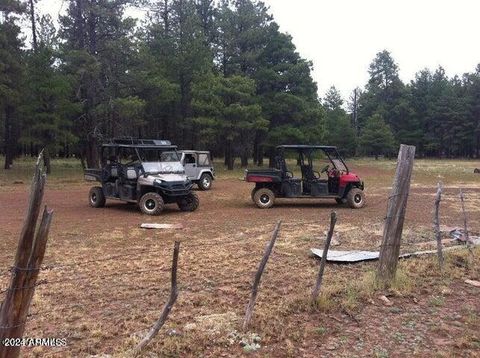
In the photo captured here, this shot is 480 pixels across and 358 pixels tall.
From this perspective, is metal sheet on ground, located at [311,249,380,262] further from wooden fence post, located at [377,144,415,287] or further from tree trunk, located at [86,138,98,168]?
tree trunk, located at [86,138,98,168]

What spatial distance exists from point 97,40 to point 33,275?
2454 centimetres

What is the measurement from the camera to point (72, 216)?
38.3 ft

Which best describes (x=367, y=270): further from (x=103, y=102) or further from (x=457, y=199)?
(x=103, y=102)

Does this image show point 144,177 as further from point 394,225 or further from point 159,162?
point 394,225

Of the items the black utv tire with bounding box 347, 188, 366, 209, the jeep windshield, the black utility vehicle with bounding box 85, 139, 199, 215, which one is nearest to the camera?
the black utility vehicle with bounding box 85, 139, 199, 215

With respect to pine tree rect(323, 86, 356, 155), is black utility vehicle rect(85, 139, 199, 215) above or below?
below

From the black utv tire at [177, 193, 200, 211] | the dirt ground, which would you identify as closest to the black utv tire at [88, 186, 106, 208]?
the black utv tire at [177, 193, 200, 211]

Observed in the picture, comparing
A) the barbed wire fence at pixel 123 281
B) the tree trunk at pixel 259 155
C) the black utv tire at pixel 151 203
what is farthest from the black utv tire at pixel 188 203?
the tree trunk at pixel 259 155


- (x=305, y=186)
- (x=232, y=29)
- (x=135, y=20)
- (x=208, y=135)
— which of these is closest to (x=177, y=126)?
(x=208, y=135)

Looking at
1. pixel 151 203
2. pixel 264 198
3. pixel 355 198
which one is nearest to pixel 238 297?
pixel 151 203

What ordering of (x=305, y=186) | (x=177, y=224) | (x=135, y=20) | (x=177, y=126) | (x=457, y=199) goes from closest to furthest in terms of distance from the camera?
(x=177, y=224) < (x=305, y=186) < (x=457, y=199) < (x=135, y=20) < (x=177, y=126)

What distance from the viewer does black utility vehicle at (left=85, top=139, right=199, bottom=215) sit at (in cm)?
1199

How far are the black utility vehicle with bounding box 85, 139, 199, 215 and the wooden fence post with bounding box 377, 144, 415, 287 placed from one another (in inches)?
288

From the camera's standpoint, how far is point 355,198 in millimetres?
13359
